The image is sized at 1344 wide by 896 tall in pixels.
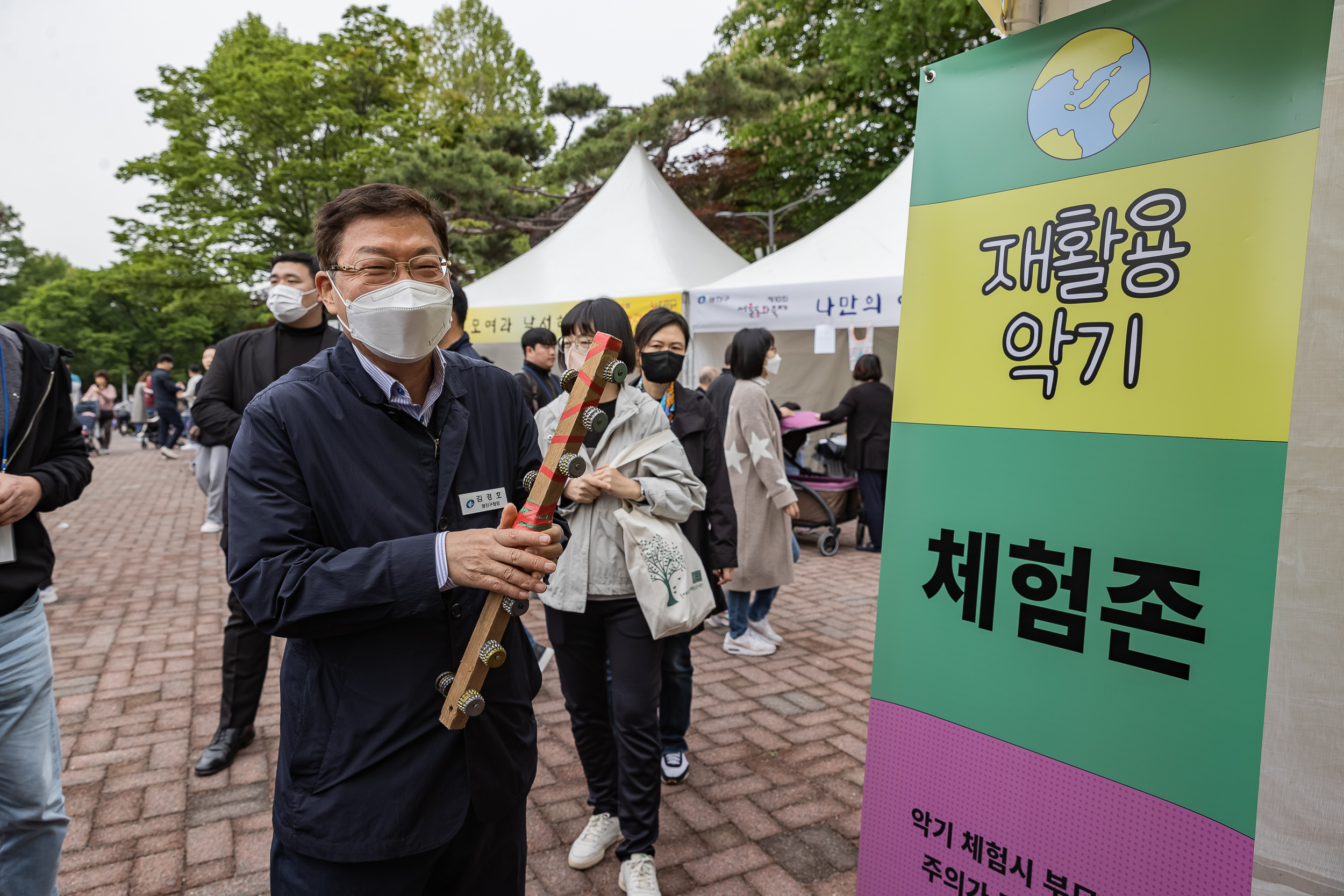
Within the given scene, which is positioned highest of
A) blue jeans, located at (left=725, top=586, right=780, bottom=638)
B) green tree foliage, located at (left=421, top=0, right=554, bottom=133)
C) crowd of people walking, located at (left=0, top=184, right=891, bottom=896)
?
green tree foliage, located at (left=421, top=0, right=554, bottom=133)

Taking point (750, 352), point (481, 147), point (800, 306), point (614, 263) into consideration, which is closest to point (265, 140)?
point (481, 147)

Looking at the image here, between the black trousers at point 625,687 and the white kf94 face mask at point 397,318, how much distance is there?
129 centimetres

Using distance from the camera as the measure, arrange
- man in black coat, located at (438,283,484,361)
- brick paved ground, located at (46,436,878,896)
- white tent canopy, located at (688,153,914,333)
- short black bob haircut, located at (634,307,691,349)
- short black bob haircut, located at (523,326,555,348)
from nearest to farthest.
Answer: brick paved ground, located at (46,436,878,896), short black bob haircut, located at (634,307,691,349), man in black coat, located at (438,283,484,361), short black bob haircut, located at (523,326,555,348), white tent canopy, located at (688,153,914,333)

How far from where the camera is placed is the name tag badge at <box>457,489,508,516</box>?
152 centimetres

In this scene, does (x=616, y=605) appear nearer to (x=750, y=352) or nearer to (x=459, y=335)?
(x=459, y=335)

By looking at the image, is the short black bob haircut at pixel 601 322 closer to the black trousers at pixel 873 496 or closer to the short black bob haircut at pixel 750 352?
the short black bob haircut at pixel 750 352

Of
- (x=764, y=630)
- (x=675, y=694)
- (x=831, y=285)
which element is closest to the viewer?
(x=675, y=694)

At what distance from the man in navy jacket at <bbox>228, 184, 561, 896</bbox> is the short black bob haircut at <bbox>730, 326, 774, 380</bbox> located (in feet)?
10.5

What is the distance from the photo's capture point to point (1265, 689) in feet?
4.95

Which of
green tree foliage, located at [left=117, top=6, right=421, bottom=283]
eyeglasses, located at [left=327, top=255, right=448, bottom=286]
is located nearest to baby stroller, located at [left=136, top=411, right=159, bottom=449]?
green tree foliage, located at [left=117, top=6, right=421, bottom=283]

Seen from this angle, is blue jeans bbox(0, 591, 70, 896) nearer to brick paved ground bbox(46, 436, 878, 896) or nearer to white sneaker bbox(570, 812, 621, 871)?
brick paved ground bbox(46, 436, 878, 896)

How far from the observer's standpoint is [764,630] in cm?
514

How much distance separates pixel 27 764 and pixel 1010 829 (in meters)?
2.36

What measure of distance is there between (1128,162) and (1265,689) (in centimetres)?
107
